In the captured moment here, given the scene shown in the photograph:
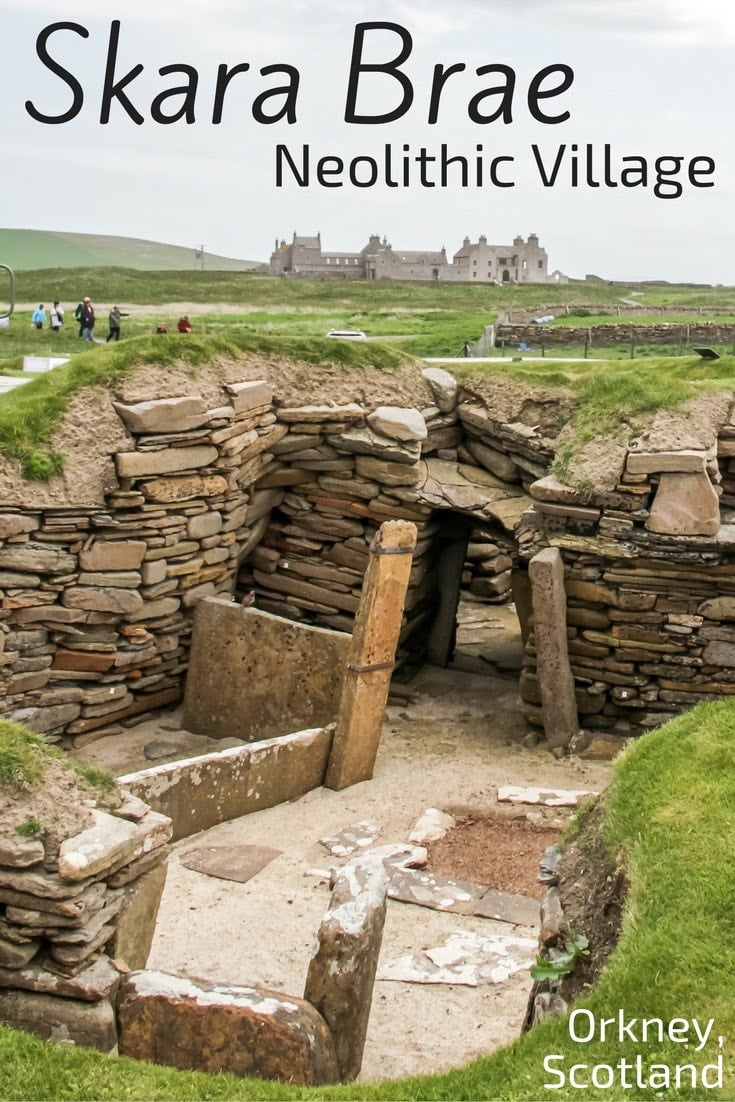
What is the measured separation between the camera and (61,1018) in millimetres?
4875

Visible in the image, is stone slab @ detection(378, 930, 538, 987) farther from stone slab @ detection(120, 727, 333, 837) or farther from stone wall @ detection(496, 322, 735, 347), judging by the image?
stone wall @ detection(496, 322, 735, 347)

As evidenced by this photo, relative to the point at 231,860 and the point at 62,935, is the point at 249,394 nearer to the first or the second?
the point at 231,860

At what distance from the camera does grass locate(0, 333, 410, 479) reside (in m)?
10.7

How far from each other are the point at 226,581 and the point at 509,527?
8.85ft

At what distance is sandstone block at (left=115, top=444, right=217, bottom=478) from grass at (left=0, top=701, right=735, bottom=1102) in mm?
6724

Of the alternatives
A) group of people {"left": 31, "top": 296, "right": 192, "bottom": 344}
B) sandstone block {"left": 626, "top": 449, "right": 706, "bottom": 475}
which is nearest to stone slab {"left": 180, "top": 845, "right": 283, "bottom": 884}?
sandstone block {"left": 626, "top": 449, "right": 706, "bottom": 475}

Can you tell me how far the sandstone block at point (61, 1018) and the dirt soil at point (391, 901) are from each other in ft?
1.65

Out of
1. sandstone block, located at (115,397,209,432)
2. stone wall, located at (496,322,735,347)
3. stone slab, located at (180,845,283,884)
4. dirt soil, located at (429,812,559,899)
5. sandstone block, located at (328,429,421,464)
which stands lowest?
stone slab, located at (180,845,283,884)

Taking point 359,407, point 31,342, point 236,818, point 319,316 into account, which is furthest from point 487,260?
point 236,818

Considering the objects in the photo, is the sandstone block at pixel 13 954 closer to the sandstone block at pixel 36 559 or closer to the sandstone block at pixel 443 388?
the sandstone block at pixel 36 559

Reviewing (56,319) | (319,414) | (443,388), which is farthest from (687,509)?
(56,319)

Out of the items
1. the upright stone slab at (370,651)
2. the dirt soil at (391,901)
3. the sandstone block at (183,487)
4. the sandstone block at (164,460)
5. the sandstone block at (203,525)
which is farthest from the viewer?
the sandstone block at (203,525)

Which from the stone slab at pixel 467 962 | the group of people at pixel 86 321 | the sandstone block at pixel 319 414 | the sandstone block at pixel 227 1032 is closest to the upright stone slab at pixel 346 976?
the sandstone block at pixel 227 1032

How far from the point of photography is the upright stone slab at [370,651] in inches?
376
